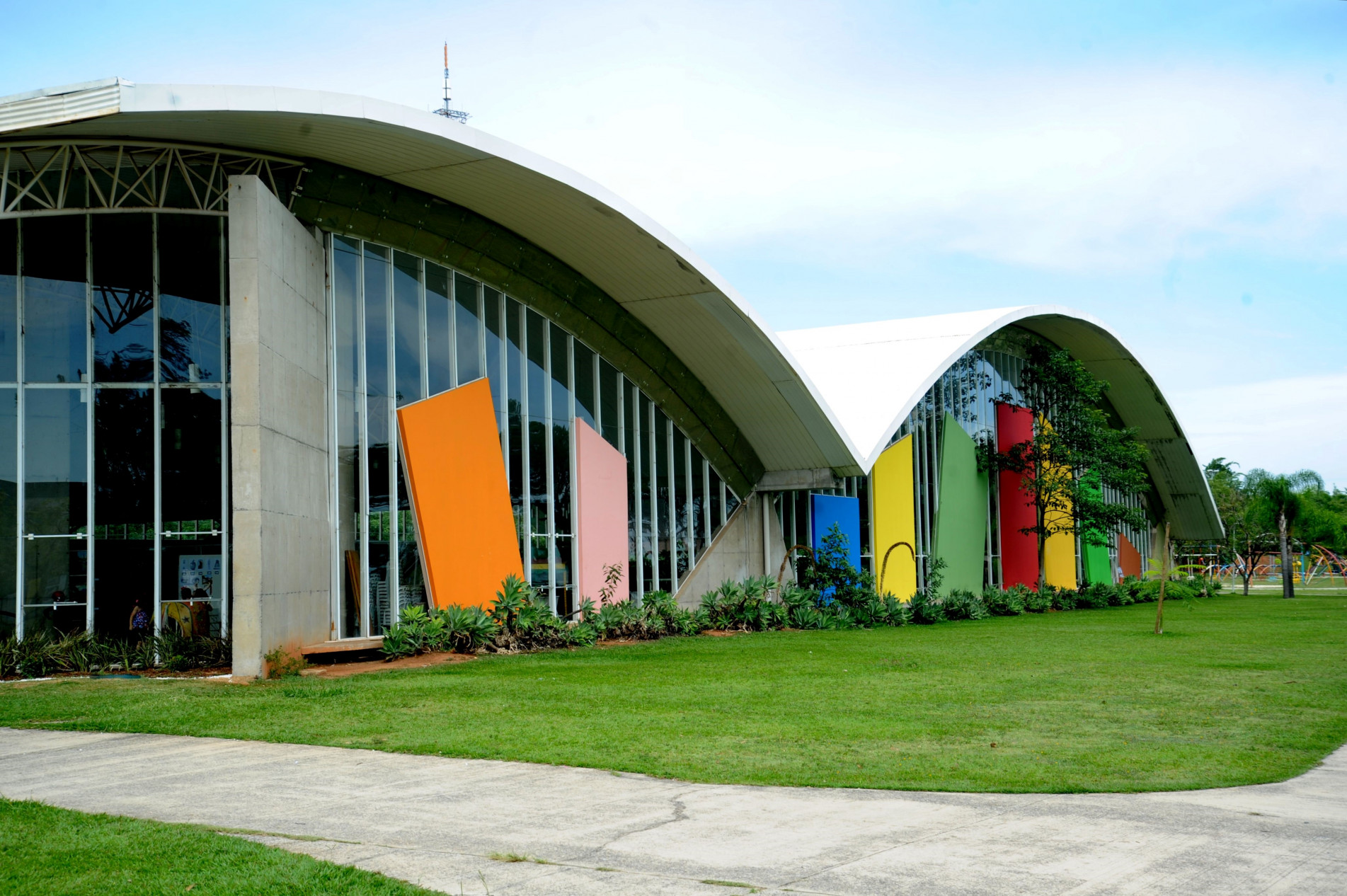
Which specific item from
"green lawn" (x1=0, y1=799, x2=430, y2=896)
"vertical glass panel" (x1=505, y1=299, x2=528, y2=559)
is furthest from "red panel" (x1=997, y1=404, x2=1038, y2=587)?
"green lawn" (x1=0, y1=799, x2=430, y2=896)

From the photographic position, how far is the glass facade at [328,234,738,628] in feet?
61.6

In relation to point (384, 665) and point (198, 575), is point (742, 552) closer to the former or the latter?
point (384, 665)

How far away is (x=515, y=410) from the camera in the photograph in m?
22.1

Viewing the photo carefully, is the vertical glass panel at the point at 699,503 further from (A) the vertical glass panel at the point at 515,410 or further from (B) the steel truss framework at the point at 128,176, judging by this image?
(B) the steel truss framework at the point at 128,176

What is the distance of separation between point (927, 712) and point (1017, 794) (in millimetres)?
3908

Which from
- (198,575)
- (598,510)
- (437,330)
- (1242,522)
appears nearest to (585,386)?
(598,510)

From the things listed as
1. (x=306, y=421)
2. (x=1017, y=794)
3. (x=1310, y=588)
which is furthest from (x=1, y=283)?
(x=1310, y=588)

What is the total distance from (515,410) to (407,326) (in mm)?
2963

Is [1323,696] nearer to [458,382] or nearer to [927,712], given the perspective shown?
[927,712]

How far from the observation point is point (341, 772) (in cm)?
849

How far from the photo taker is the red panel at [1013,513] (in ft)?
123

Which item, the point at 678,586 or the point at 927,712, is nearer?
the point at 927,712

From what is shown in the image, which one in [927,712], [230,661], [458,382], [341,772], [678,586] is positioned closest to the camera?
[341,772]

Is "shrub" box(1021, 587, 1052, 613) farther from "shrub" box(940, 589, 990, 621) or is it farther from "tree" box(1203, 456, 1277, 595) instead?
"tree" box(1203, 456, 1277, 595)
